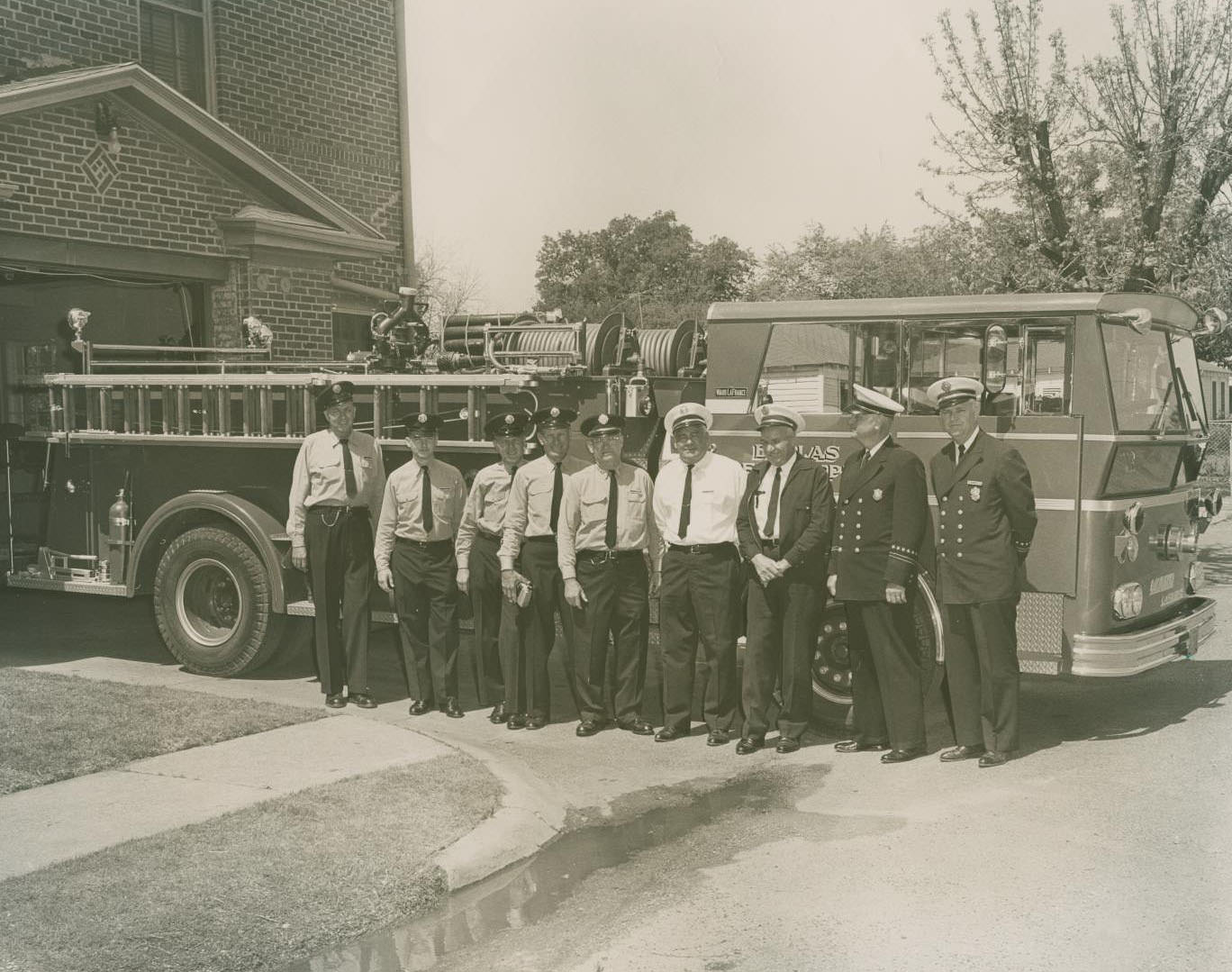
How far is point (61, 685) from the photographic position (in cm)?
835

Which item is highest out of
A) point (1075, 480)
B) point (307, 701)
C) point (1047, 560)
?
point (1075, 480)

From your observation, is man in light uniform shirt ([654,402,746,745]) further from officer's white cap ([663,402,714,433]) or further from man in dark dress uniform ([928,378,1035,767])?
man in dark dress uniform ([928,378,1035,767])

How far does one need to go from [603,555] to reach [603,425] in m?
0.75

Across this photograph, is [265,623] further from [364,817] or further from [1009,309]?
[1009,309]

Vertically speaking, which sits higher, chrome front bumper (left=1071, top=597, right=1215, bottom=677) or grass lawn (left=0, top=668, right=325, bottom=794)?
chrome front bumper (left=1071, top=597, right=1215, bottom=677)

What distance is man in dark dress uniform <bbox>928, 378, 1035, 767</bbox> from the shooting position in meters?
6.63

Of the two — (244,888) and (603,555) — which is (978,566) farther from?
(244,888)

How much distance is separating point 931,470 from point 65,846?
15.0 feet

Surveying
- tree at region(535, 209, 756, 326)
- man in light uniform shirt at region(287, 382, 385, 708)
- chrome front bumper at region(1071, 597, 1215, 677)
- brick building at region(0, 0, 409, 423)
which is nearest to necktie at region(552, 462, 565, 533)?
man in light uniform shirt at region(287, 382, 385, 708)

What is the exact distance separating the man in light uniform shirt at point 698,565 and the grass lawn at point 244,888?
1.70 m

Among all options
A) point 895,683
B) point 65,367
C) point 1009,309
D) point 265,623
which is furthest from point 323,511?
point 65,367

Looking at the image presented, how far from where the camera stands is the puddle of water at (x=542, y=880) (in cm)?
445

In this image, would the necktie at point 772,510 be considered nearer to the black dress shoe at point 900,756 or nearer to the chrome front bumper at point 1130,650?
the black dress shoe at point 900,756

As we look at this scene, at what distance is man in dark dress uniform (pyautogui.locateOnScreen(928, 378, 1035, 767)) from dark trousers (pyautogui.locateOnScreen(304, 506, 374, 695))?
11.8 ft
